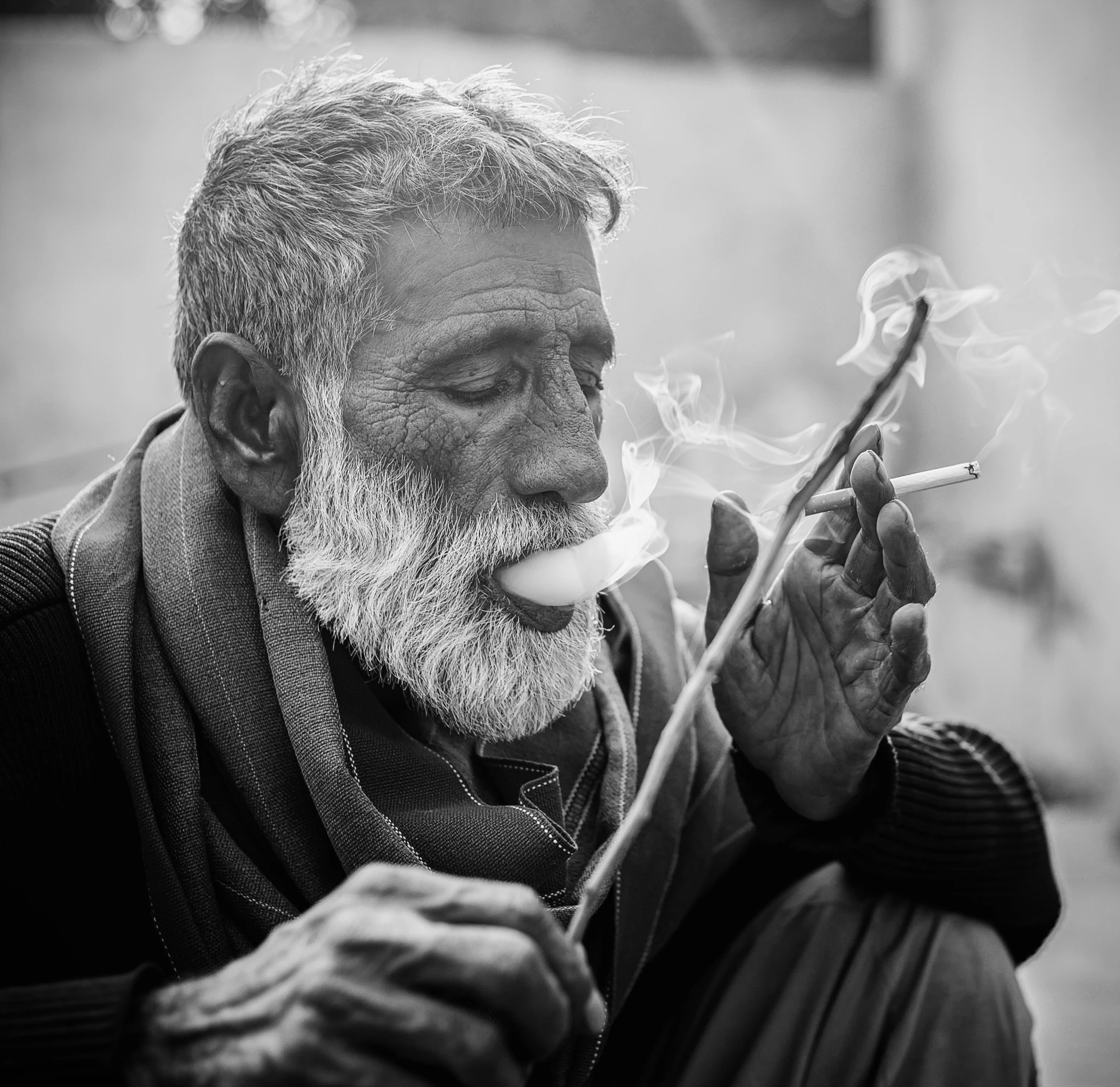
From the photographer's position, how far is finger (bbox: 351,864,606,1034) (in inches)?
48.8

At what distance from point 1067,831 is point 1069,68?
3.97 metres

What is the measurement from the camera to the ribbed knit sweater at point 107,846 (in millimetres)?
1411

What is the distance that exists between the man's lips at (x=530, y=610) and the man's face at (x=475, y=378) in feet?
0.52

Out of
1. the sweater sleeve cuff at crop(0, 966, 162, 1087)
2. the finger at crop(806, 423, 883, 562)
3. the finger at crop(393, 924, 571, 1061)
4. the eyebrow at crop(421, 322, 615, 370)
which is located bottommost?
the sweater sleeve cuff at crop(0, 966, 162, 1087)

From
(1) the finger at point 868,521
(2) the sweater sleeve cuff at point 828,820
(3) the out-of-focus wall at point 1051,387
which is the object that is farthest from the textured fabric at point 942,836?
(3) the out-of-focus wall at point 1051,387

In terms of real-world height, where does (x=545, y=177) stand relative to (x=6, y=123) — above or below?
above

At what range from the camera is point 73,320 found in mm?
7188

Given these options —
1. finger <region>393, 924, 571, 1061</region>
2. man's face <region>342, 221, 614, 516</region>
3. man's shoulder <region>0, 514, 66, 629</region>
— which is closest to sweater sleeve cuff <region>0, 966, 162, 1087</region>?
finger <region>393, 924, 571, 1061</region>

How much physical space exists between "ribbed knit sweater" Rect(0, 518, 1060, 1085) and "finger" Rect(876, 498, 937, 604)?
498 mm

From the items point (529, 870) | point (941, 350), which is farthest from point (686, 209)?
point (529, 870)

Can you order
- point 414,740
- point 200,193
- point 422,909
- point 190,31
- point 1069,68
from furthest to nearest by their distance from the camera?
point 190,31 < point 1069,68 < point 200,193 < point 414,740 < point 422,909

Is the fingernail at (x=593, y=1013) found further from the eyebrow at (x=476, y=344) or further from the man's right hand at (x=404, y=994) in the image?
the eyebrow at (x=476, y=344)

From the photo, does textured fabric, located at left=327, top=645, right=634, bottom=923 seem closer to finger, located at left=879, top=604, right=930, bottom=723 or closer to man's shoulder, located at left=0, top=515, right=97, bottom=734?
man's shoulder, located at left=0, top=515, right=97, bottom=734

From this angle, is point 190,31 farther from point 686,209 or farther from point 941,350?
point 941,350
